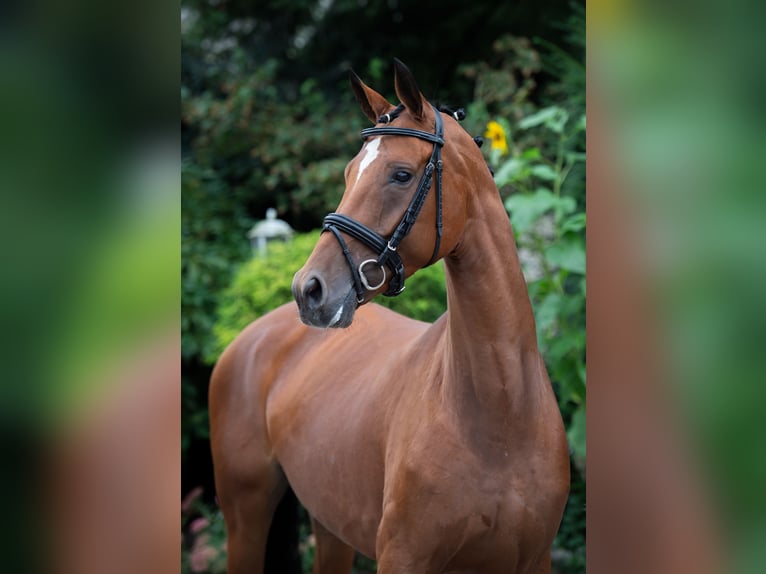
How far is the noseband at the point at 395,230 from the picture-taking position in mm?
1908

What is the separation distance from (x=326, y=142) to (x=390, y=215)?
492cm

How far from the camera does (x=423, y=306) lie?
461 centimetres

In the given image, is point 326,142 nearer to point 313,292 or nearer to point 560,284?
point 560,284

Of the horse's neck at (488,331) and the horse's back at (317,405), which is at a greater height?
the horse's neck at (488,331)

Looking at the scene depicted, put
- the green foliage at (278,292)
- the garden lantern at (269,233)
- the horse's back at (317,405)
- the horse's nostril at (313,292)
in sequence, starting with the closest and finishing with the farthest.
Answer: the horse's nostril at (313,292), the horse's back at (317,405), the green foliage at (278,292), the garden lantern at (269,233)

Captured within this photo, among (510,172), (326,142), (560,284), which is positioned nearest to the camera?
(560,284)

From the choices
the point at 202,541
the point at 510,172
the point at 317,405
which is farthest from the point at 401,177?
the point at 202,541

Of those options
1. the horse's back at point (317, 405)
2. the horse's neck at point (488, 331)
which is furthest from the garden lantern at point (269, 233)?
the horse's neck at point (488, 331)

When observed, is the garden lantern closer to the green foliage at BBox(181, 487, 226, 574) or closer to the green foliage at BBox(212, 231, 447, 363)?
the green foliage at BBox(212, 231, 447, 363)

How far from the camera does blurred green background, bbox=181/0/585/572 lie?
4.53 meters

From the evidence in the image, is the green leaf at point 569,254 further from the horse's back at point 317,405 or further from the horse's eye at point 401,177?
the horse's eye at point 401,177

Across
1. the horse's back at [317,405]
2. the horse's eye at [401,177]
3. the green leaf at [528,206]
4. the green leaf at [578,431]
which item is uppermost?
the horse's eye at [401,177]

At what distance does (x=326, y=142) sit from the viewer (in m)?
6.74

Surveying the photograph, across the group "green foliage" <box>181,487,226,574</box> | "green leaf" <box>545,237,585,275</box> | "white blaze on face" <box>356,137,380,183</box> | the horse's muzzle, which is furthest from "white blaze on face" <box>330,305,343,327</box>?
"green foliage" <box>181,487,226,574</box>
